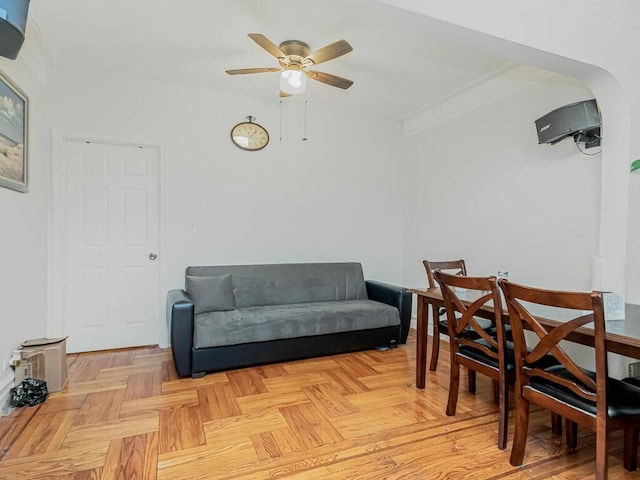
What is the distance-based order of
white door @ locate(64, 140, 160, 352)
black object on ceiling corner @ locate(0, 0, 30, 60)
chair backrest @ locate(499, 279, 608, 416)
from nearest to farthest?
black object on ceiling corner @ locate(0, 0, 30, 60) → chair backrest @ locate(499, 279, 608, 416) → white door @ locate(64, 140, 160, 352)

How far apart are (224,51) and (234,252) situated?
1.94 meters

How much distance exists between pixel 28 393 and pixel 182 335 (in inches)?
38.7

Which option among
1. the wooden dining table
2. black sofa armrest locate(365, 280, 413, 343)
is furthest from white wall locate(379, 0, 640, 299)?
black sofa armrest locate(365, 280, 413, 343)

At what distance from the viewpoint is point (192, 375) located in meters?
2.86

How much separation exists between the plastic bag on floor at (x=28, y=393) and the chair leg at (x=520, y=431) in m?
2.88

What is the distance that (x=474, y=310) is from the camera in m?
2.02

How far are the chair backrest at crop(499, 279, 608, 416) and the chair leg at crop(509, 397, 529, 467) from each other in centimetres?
10

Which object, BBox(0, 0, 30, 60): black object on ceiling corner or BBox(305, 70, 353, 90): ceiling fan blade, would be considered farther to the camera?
BBox(305, 70, 353, 90): ceiling fan blade

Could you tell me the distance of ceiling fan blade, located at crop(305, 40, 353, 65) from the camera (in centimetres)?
232

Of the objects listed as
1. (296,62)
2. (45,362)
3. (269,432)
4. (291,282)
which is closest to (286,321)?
(291,282)

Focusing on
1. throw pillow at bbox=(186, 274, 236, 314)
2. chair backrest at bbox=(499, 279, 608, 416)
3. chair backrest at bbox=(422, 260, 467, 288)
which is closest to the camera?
chair backrest at bbox=(499, 279, 608, 416)

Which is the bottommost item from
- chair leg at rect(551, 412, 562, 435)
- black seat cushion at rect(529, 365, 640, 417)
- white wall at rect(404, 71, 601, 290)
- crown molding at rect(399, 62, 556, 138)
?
chair leg at rect(551, 412, 562, 435)

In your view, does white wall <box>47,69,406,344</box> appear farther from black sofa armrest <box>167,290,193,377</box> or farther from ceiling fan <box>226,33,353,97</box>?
ceiling fan <box>226,33,353,97</box>

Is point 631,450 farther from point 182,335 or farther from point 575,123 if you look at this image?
point 182,335
